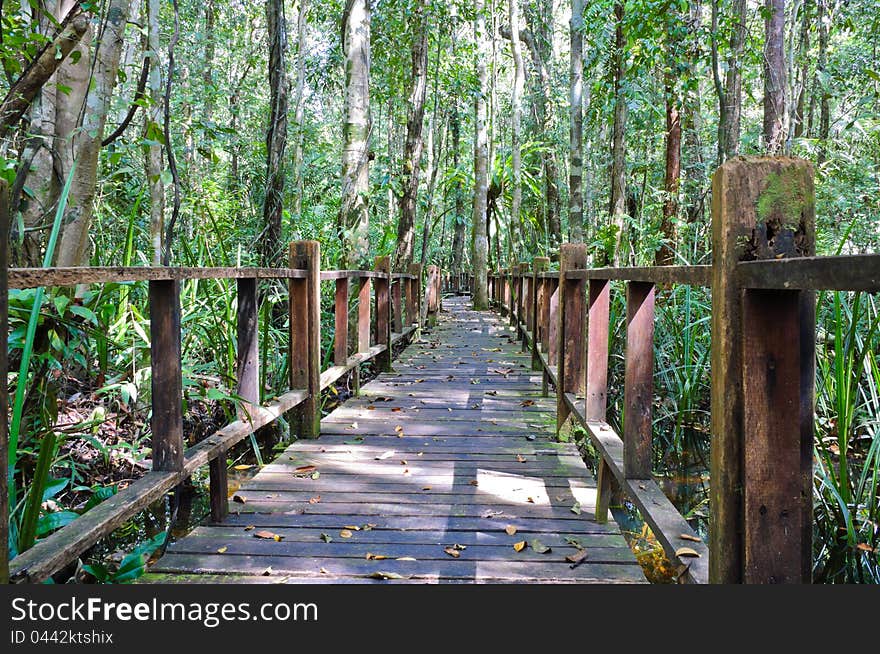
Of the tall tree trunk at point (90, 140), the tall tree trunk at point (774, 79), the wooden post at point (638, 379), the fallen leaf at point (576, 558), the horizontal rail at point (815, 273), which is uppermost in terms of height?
the tall tree trunk at point (774, 79)

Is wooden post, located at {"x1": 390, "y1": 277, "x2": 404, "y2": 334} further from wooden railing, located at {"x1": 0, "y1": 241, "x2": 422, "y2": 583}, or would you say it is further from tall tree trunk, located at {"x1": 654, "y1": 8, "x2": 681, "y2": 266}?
tall tree trunk, located at {"x1": 654, "y1": 8, "x2": 681, "y2": 266}

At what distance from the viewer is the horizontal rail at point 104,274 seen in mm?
1593

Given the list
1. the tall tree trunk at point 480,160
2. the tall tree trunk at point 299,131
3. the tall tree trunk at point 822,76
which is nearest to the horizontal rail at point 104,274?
the tall tree trunk at point 299,131

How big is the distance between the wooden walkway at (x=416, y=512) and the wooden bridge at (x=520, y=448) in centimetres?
1

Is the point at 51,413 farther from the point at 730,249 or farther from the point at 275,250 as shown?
the point at 275,250

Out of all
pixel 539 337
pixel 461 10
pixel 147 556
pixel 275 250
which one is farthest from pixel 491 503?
pixel 461 10

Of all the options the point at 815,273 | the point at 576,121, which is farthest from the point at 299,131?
the point at 815,273

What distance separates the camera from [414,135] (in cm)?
1041

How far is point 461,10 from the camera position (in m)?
12.5

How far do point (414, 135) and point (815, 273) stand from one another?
975 cm

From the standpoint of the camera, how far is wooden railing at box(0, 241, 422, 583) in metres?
1.74

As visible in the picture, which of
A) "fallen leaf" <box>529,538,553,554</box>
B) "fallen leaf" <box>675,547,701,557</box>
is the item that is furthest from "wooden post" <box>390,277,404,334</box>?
"fallen leaf" <box>675,547,701,557</box>

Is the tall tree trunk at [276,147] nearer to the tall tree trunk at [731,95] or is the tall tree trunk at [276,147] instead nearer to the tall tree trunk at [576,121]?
the tall tree trunk at [576,121]

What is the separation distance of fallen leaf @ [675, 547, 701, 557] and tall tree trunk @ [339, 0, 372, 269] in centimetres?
591
